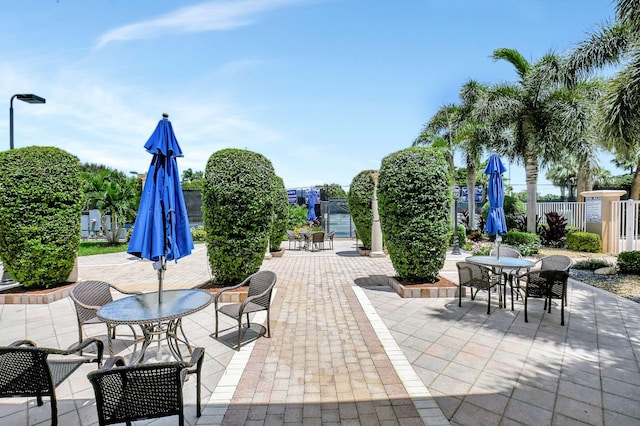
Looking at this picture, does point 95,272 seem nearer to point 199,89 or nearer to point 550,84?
point 199,89

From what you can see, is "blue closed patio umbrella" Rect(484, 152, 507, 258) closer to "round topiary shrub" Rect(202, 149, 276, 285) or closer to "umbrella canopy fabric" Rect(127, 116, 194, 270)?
"round topiary shrub" Rect(202, 149, 276, 285)

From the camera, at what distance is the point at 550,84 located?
1291cm

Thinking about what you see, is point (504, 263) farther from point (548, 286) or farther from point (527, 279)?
point (548, 286)

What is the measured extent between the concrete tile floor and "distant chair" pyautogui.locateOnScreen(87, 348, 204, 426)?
638 mm

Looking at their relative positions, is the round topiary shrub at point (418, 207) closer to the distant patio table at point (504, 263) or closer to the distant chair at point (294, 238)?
the distant patio table at point (504, 263)

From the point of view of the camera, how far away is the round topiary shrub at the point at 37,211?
5902mm

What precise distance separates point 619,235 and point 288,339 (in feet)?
46.6

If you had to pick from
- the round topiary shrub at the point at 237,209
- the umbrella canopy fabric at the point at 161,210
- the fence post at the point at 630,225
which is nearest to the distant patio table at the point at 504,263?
the round topiary shrub at the point at 237,209

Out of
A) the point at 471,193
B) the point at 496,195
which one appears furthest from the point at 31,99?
the point at 471,193

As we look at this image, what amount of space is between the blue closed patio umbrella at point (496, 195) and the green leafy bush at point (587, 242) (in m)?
7.94

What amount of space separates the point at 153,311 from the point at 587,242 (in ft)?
48.5

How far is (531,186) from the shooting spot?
45.8 feet

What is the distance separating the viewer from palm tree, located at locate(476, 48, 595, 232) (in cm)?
1271

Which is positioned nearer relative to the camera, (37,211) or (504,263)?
(504,263)
